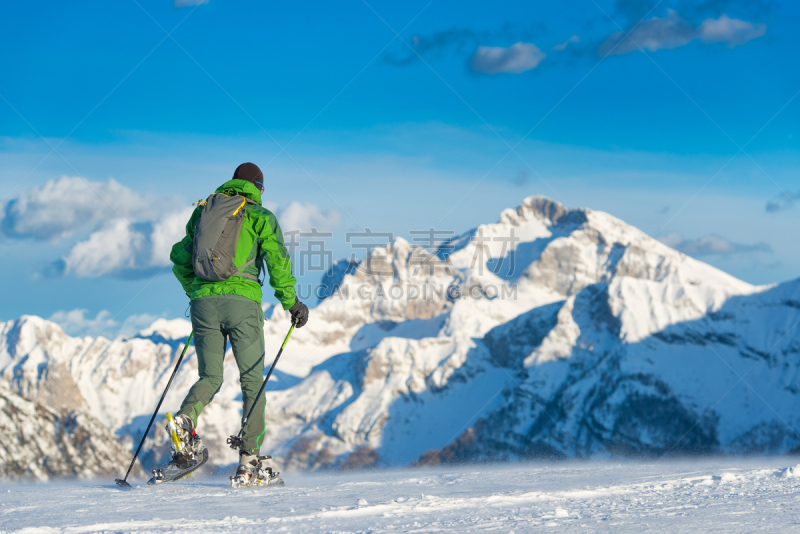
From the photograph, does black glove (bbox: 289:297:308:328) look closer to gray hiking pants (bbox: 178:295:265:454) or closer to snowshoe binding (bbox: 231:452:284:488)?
gray hiking pants (bbox: 178:295:265:454)

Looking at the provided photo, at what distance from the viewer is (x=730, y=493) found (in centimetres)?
591

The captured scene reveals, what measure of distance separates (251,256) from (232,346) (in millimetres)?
1034

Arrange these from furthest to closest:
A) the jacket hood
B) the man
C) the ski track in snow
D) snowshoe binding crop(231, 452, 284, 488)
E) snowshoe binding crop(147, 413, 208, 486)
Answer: the jacket hood, snowshoe binding crop(231, 452, 284, 488), the man, snowshoe binding crop(147, 413, 208, 486), the ski track in snow

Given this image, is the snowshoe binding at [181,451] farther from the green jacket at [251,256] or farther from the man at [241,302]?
the green jacket at [251,256]

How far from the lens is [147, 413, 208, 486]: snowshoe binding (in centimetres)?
746

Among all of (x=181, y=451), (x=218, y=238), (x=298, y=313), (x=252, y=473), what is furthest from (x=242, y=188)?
(x=252, y=473)

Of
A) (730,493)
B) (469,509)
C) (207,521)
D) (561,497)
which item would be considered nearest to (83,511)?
(207,521)

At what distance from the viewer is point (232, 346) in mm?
7973

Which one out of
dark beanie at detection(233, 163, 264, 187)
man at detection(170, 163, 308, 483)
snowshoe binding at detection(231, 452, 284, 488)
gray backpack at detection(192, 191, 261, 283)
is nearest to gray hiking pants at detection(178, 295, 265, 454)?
man at detection(170, 163, 308, 483)

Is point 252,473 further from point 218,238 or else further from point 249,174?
point 249,174

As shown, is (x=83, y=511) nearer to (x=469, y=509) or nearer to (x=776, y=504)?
(x=469, y=509)

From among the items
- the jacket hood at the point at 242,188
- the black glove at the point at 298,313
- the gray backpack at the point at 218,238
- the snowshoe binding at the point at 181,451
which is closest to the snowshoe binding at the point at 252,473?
the snowshoe binding at the point at 181,451

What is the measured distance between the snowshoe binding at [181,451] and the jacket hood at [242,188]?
250 centimetres

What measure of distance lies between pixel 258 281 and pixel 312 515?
3.28 meters
